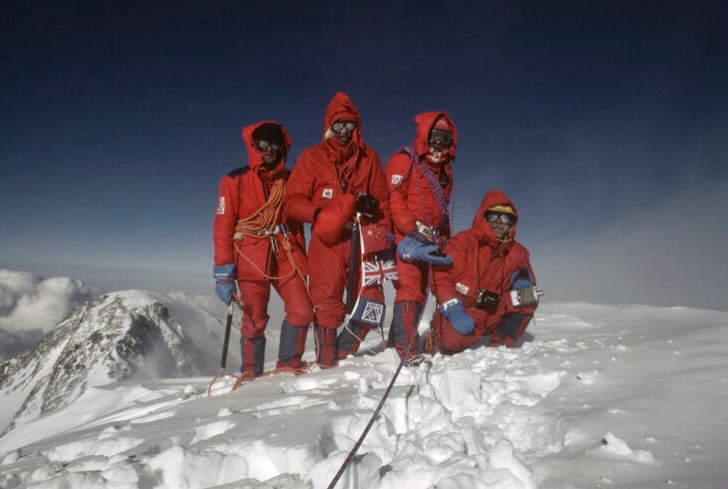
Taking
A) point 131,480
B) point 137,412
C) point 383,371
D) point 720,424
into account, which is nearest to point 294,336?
point 383,371

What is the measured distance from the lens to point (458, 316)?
4461mm

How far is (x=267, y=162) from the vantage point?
4883mm

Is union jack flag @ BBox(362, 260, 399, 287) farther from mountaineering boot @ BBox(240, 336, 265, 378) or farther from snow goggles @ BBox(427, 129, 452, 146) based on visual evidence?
snow goggles @ BBox(427, 129, 452, 146)

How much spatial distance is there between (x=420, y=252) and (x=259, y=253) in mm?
2073

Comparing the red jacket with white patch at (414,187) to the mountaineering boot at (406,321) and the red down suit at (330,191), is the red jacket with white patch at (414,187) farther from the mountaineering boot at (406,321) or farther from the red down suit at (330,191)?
the mountaineering boot at (406,321)

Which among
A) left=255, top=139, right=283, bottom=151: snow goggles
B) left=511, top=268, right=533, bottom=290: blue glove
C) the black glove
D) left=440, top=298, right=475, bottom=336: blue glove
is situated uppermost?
left=255, top=139, right=283, bottom=151: snow goggles

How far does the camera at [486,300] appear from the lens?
4660 millimetres

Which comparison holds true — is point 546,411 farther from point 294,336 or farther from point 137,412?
point 137,412

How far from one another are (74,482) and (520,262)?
4803 mm

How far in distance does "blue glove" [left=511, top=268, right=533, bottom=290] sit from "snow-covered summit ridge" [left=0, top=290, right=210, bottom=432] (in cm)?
6601

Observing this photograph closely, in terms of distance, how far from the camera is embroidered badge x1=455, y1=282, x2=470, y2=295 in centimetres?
469

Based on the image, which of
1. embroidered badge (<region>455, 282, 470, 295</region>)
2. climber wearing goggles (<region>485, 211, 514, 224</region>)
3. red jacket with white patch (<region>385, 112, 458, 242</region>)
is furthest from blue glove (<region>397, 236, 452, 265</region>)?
climber wearing goggles (<region>485, 211, 514, 224</region>)

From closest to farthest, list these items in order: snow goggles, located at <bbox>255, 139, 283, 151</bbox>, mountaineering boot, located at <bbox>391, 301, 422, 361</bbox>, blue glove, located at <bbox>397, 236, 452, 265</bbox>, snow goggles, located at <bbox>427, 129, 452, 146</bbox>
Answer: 1. blue glove, located at <bbox>397, 236, 452, 265</bbox>
2. mountaineering boot, located at <bbox>391, 301, 422, 361</bbox>
3. snow goggles, located at <bbox>255, 139, 283, 151</bbox>
4. snow goggles, located at <bbox>427, 129, 452, 146</bbox>

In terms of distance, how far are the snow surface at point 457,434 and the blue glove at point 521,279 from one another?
1.72 m
